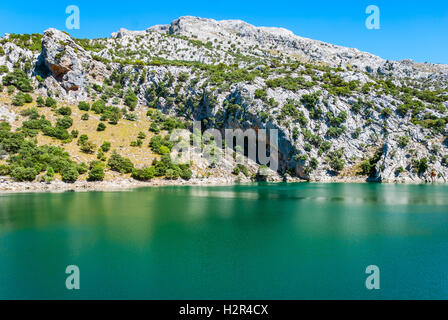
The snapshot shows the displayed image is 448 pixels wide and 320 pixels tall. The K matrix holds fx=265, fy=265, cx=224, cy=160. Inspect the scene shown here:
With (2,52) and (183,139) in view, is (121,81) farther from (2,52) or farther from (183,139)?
(183,139)

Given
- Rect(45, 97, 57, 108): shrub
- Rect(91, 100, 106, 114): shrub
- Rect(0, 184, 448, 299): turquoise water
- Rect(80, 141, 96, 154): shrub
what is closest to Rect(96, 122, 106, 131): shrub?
Rect(80, 141, 96, 154): shrub

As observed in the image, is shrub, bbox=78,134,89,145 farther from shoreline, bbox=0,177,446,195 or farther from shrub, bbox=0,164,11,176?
shrub, bbox=0,164,11,176

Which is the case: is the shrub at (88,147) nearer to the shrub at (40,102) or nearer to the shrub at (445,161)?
the shrub at (40,102)

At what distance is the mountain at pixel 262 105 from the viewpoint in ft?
207

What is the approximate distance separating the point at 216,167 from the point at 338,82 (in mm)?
50661

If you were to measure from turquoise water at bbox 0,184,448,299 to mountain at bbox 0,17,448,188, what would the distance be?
35.9 m

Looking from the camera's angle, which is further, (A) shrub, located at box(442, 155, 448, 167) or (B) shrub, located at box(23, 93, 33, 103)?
(B) shrub, located at box(23, 93, 33, 103)

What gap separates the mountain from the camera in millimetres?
62953

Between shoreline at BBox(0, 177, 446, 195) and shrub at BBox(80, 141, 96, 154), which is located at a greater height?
shrub at BBox(80, 141, 96, 154)

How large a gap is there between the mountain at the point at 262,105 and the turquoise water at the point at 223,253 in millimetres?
35924

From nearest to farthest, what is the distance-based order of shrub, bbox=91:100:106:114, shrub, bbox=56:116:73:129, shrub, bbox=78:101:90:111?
shrub, bbox=56:116:73:129
shrub, bbox=78:101:90:111
shrub, bbox=91:100:106:114

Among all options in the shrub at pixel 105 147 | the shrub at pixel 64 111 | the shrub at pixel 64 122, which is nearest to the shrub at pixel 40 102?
the shrub at pixel 64 111
